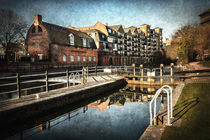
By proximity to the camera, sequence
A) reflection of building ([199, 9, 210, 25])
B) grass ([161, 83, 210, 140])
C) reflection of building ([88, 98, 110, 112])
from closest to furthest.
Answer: grass ([161, 83, 210, 140]), reflection of building ([88, 98, 110, 112]), reflection of building ([199, 9, 210, 25])

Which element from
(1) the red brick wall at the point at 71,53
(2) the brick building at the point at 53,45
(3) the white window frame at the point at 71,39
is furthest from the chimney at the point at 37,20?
(3) the white window frame at the point at 71,39

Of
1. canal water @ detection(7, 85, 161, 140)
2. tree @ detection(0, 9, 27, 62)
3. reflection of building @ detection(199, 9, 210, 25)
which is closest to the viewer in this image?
canal water @ detection(7, 85, 161, 140)

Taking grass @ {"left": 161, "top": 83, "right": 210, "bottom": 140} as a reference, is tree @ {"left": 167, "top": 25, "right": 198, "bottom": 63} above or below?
above

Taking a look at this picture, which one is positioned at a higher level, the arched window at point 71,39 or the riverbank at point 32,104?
the arched window at point 71,39

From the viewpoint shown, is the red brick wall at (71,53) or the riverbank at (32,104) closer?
the riverbank at (32,104)

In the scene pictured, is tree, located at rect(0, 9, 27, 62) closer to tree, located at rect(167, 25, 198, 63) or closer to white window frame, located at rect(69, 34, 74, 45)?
white window frame, located at rect(69, 34, 74, 45)

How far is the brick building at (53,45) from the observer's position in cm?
3288

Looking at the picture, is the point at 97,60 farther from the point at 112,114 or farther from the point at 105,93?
the point at 112,114

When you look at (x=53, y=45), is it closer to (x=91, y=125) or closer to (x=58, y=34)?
(x=58, y=34)

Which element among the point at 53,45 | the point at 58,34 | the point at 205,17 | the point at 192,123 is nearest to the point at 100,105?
the point at 192,123

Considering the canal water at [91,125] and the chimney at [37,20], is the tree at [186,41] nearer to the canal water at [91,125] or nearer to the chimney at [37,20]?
the chimney at [37,20]

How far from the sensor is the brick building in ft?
108

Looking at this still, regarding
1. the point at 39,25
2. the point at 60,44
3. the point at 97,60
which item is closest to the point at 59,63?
the point at 60,44

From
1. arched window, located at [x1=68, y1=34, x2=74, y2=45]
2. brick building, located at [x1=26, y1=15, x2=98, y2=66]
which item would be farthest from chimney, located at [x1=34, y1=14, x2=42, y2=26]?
arched window, located at [x1=68, y1=34, x2=74, y2=45]
